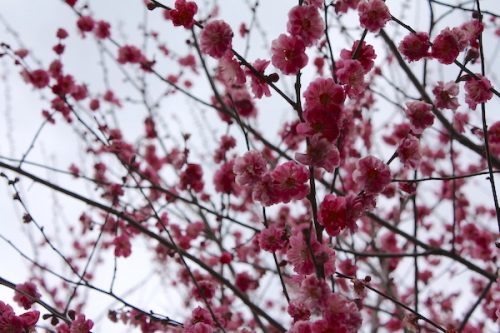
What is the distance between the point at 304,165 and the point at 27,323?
1.47 m

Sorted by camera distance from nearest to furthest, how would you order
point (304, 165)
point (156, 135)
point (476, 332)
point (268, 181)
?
point (304, 165)
point (268, 181)
point (156, 135)
point (476, 332)

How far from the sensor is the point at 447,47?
7.68ft

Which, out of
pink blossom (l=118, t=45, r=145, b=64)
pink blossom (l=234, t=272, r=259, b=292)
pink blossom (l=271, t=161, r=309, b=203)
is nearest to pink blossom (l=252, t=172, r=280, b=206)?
pink blossom (l=271, t=161, r=309, b=203)

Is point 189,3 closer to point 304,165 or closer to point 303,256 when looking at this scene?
point 304,165

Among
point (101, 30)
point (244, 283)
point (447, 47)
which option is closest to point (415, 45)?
point (447, 47)

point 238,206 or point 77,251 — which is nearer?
point 238,206

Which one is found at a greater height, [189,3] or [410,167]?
[189,3]

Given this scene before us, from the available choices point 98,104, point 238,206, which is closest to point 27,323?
point 98,104

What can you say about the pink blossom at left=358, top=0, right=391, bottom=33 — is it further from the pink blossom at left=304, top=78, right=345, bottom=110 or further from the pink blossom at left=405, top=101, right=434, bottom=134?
the pink blossom at left=304, top=78, right=345, bottom=110

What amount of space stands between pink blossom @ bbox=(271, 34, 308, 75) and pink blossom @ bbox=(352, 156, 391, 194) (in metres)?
0.51

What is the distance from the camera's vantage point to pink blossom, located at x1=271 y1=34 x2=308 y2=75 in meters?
2.03

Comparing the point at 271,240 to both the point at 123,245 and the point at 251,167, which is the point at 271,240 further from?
the point at 123,245

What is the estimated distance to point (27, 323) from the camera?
2148mm

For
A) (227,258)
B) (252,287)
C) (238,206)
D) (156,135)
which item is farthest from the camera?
(238,206)
